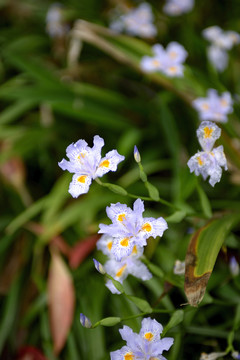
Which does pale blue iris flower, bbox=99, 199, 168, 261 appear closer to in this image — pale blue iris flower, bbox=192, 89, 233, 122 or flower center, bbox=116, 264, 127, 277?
flower center, bbox=116, 264, 127, 277

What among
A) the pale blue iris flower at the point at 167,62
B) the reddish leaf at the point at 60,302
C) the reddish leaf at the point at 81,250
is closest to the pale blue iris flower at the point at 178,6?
the pale blue iris flower at the point at 167,62

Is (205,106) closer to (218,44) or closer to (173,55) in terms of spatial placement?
(173,55)

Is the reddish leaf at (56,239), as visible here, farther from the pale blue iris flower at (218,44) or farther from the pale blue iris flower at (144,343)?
the pale blue iris flower at (218,44)

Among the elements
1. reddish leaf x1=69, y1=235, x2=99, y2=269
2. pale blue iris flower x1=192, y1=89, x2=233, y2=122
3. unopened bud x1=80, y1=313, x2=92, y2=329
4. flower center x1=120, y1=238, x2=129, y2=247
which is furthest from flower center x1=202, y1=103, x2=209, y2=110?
unopened bud x1=80, y1=313, x2=92, y2=329

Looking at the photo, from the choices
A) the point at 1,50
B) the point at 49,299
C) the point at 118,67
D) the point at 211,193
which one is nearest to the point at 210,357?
the point at 49,299

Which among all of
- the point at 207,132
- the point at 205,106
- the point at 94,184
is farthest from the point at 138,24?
the point at 207,132

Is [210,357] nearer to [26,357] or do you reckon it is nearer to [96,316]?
[96,316]

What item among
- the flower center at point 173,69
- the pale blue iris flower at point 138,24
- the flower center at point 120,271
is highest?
the pale blue iris flower at point 138,24
